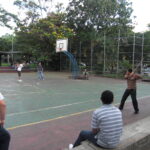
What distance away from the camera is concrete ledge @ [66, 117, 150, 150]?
3127 mm

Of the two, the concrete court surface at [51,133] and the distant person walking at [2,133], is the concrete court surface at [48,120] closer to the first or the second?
the concrete court surface at [51,133]

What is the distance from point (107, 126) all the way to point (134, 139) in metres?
0.87

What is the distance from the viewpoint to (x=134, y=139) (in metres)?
3.51

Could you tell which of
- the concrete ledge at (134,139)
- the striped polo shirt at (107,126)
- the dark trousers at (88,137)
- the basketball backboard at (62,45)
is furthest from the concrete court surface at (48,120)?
the basketball backboard at (62,45)

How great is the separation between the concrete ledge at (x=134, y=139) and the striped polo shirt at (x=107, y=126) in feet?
0.51

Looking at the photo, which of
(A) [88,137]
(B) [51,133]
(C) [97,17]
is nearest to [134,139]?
(A) [88,137]

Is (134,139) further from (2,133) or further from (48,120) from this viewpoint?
(48,120)

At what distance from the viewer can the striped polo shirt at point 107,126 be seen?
2.96 m

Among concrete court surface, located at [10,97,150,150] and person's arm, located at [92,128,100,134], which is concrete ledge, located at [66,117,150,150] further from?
concrete court surface, located at [10,97,150,150]

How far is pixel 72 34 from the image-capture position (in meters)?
26.6

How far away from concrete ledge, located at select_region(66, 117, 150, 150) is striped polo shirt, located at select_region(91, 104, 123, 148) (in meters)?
0.16

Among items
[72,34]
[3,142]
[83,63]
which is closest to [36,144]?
[3,142]

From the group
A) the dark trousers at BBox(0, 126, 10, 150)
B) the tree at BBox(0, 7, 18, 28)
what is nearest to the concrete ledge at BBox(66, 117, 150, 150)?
the dark trousers at BBox(0, 126, 10, 150)

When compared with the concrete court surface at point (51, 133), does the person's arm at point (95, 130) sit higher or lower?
higher
